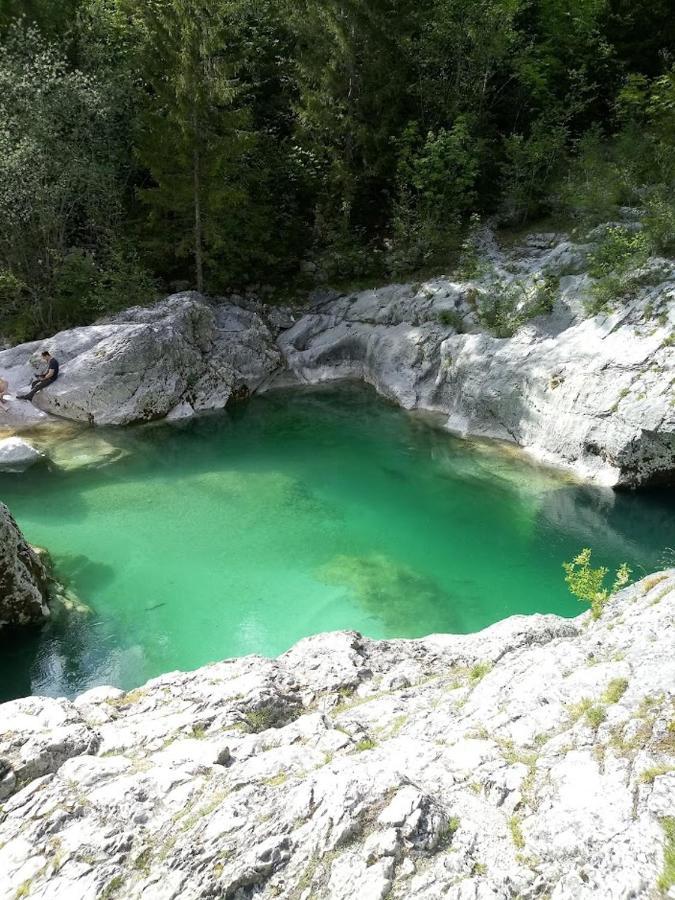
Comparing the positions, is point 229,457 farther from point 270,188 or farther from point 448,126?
point 448,126

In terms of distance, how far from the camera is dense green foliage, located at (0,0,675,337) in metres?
20.9

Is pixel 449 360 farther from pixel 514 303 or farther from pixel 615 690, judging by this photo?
pixel 615 690

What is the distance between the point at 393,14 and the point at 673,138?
440 inches

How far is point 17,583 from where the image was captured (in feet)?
32.9

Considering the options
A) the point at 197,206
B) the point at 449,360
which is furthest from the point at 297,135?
the point at 449,360

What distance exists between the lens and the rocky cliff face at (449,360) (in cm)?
1477

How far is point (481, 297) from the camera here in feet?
65.9

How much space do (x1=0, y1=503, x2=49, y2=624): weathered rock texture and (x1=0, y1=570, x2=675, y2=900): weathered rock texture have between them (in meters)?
4.13

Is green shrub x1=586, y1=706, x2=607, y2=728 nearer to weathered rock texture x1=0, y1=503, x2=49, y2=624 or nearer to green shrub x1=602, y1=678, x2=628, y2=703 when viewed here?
green shrub x1=602, y1=678, x2=628, y2=703

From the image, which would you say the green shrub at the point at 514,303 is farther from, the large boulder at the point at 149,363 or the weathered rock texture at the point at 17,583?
the weathered rock texture at the point at 17,583

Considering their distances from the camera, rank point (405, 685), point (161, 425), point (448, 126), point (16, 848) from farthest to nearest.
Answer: point (448, 126) → point (161, 425) → point (405, 685) → point (16, 848)

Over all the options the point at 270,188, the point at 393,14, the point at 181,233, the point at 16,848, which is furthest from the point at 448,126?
the point at 16,848

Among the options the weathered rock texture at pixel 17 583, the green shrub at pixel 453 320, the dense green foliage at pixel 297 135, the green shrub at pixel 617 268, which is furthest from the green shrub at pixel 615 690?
the dense green foliage at pixel 297 135

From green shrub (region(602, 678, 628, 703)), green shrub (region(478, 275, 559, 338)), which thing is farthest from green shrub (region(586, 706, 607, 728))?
green shrub (region(478, 275, 559, 338))
